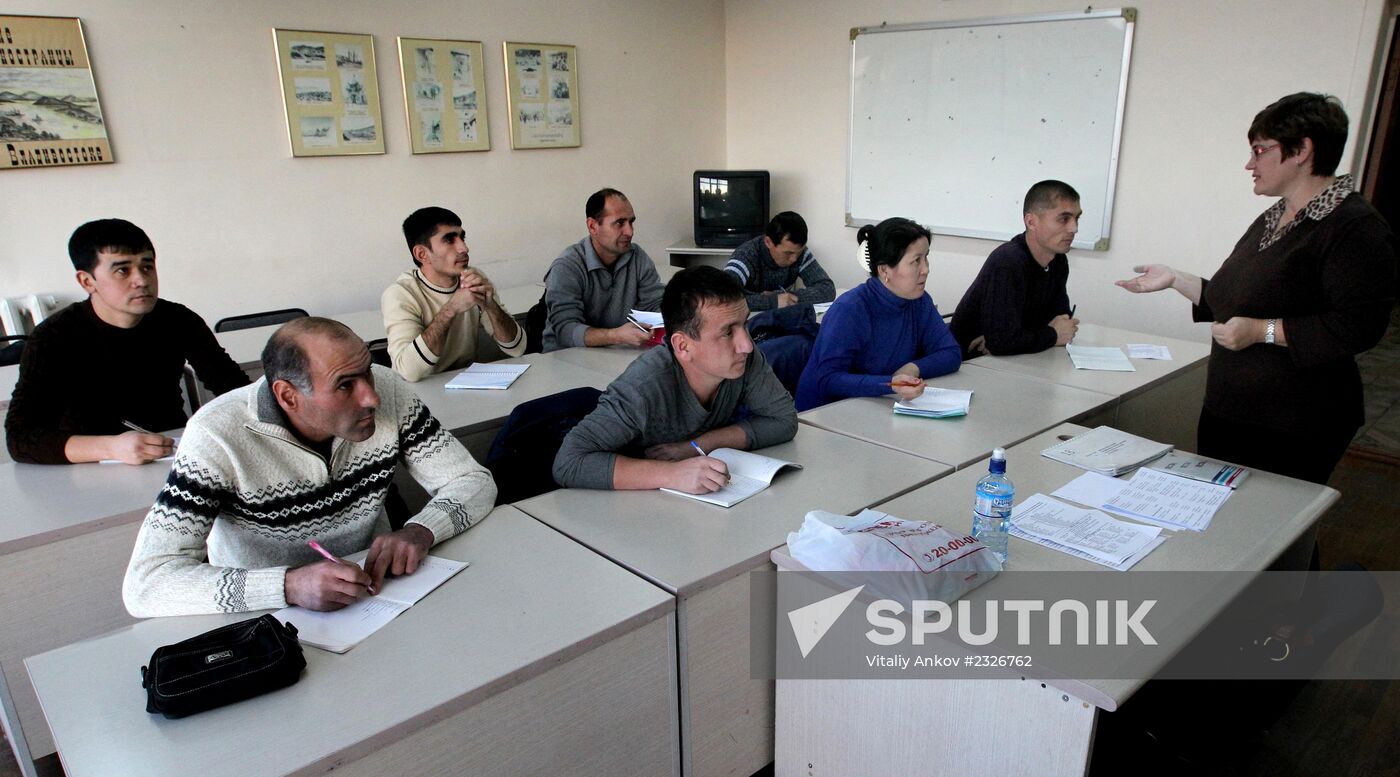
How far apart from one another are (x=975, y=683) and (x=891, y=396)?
1369mm

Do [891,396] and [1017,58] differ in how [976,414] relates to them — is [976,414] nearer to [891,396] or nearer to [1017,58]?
[891,396]

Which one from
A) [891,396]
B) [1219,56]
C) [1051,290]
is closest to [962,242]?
[1219,56]

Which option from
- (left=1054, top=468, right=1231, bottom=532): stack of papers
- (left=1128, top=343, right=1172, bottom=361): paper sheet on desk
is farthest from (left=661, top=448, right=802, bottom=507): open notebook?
(left=1128, top=343, right=1172, bottom=361): paper sheet on desk

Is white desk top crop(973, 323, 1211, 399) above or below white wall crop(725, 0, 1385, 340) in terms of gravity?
below

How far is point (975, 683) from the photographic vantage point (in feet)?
4.73

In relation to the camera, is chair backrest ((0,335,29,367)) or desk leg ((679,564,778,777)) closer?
desk leg ((679,564,778,777))

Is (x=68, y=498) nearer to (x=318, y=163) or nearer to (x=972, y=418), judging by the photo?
(x=972, y=418)

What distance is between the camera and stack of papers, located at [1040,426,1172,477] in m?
2.12

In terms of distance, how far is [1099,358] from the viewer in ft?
10.5

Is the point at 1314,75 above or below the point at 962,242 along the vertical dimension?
above

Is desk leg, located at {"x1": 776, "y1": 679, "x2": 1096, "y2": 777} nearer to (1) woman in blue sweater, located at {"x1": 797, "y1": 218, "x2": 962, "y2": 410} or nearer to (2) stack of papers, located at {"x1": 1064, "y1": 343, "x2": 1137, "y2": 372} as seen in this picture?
(1) woman in blue sweater, located at {"x1": 797, "y1": 218, "x2": 962, "y2": 410}

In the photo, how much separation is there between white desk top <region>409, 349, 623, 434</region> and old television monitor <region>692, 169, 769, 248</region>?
2772 millimetres

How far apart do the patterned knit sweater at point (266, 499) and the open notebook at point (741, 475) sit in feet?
1.74

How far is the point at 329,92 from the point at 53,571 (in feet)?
10.9
